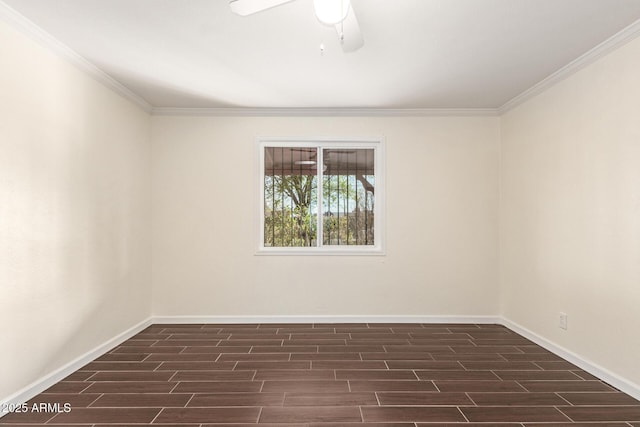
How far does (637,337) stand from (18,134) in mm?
4181

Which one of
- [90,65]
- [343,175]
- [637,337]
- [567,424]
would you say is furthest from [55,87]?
[637,337]

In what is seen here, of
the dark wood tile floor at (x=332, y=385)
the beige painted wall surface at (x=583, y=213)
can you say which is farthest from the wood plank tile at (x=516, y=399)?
the beige painted wall surface at (x=583, y=213)

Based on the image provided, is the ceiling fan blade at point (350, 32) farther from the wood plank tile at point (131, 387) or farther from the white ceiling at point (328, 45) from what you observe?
the wood plank tile at point (131, 387)

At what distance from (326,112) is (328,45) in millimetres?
1643

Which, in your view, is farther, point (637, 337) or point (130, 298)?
point (130, 298)

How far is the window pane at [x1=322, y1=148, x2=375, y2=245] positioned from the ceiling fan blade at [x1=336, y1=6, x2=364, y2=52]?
229 cm

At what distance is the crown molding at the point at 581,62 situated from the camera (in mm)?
2717

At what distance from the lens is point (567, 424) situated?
2.30 metres

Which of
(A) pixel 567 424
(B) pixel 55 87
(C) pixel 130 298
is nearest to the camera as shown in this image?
(A) pixel 567 424

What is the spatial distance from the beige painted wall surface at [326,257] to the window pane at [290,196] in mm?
202

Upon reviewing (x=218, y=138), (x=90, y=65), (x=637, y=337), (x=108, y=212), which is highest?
(x=90, y=65)

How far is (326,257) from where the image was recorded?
461 centimetres

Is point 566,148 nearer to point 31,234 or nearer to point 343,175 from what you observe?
point 343,175

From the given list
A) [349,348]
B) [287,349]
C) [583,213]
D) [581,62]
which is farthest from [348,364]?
[581,62]
